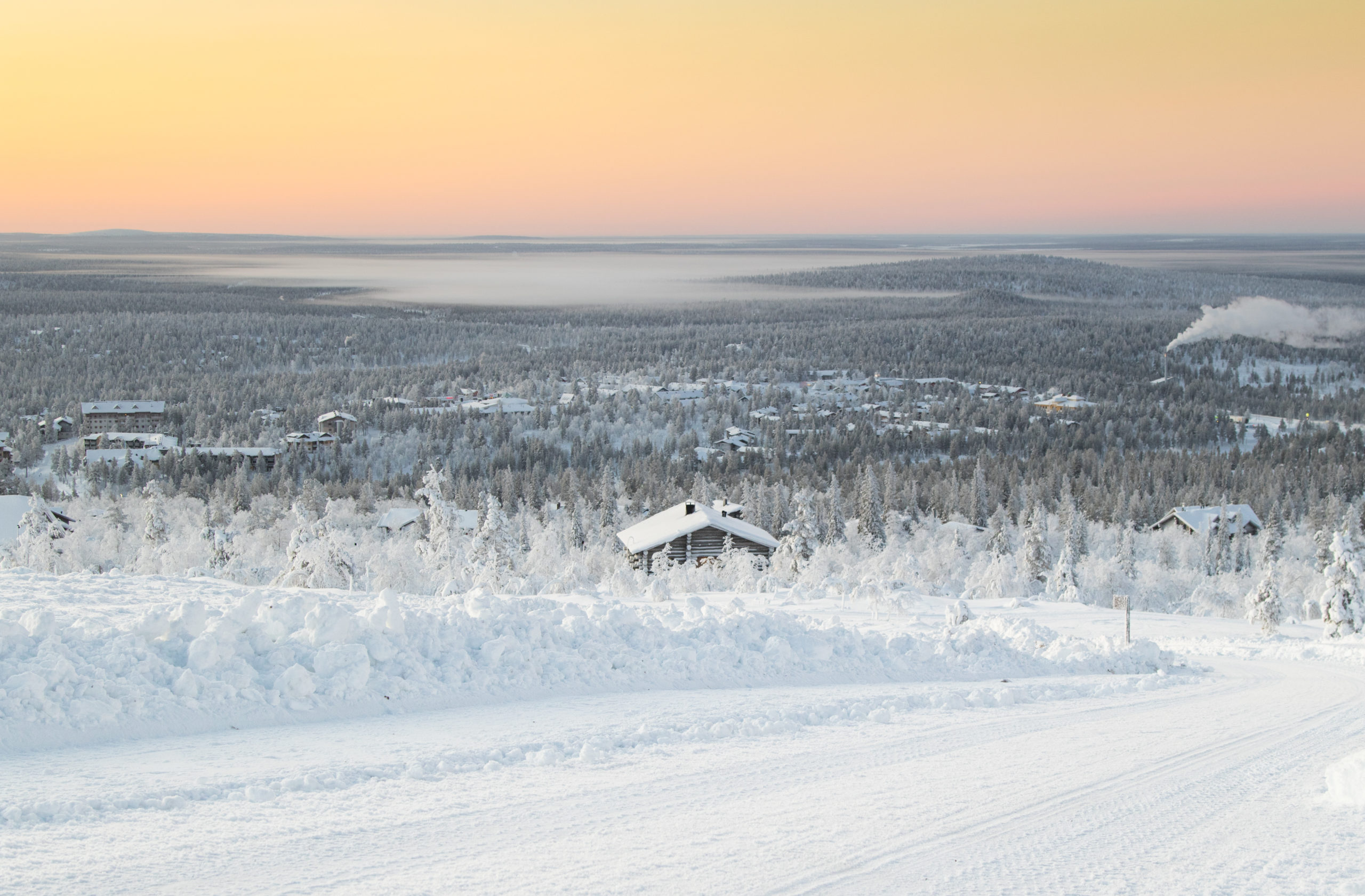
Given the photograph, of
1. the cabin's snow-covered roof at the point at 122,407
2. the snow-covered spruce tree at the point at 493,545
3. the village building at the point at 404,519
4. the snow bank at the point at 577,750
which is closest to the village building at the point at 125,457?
the cabin's snow-covered roof at the point at 122,407

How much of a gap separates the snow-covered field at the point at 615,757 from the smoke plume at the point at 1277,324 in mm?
131701

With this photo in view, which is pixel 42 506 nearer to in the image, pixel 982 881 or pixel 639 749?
pixel 639 749

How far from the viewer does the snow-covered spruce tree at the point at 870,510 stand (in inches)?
2603

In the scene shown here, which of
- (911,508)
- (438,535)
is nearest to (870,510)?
(911,508)

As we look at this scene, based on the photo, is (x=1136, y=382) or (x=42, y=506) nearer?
(x=42, y=506)

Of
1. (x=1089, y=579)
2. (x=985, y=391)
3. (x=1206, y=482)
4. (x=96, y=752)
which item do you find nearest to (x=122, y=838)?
(x=96, y=752)

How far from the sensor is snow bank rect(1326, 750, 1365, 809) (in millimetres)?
7477

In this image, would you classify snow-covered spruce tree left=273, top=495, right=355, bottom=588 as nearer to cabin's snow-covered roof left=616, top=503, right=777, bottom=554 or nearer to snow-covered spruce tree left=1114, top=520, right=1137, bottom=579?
cabin's snow-covered roof left=616, top=503, right=777, bottom=554

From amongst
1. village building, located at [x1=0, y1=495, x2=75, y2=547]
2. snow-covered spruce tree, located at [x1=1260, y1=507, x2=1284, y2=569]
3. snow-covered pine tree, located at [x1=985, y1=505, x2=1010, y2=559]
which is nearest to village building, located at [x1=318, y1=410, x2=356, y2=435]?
village building, located at [x1=0, y1=495, x2=75, y2=547]

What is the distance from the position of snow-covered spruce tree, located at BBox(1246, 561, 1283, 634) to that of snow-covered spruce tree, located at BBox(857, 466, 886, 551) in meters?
36.5

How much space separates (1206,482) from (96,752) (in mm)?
83107

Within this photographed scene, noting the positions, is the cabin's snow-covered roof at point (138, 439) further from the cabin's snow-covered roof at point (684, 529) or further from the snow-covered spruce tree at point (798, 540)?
the cabin's snow-covered roof at point (684, 529)

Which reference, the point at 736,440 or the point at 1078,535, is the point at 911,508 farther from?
the point at 736,440

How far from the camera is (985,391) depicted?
160 meters
